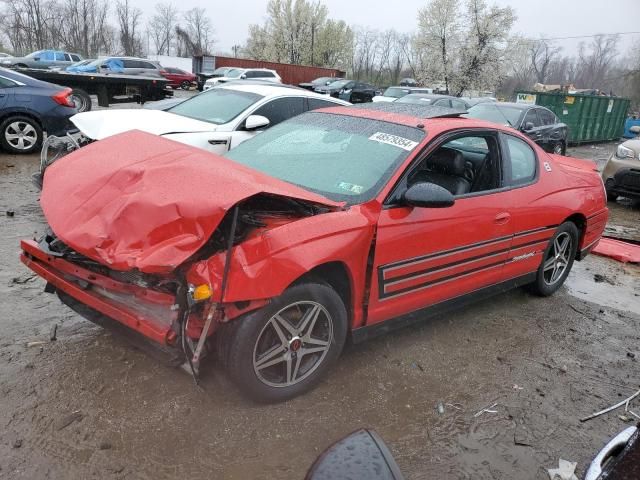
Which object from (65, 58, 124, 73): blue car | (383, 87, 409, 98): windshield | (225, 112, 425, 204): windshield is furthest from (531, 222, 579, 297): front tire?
(65, 58, 124, 73): blue car

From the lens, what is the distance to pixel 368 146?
3.59 metres

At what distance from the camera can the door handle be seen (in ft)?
12.7

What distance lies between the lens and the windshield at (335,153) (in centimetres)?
332

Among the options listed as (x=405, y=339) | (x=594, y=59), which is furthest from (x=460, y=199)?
(x=594, y=59)

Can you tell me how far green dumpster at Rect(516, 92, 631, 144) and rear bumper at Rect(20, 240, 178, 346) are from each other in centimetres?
Answer: 2017

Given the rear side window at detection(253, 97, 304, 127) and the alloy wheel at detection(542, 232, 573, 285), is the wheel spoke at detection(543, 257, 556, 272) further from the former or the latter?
the rear side window at detection(253, 97, 304, 127)

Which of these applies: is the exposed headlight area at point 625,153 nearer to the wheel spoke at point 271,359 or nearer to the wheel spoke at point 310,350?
the wheel spoke at point 310,350

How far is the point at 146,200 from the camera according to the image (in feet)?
8.50

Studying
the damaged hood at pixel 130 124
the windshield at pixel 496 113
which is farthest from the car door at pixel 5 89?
the windshield at pixel 496 113

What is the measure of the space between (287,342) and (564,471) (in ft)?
5.16

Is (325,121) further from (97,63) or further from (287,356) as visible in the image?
(97,63)

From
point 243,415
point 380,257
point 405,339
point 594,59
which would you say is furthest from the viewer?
point 594,59

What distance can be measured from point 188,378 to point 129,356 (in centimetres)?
43

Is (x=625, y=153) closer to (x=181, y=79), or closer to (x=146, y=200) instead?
(x=146, y=200)
